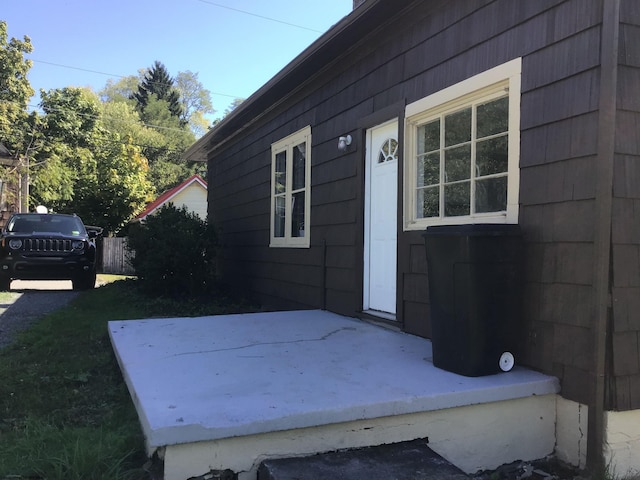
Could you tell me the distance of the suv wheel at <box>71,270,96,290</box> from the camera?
10812 mm

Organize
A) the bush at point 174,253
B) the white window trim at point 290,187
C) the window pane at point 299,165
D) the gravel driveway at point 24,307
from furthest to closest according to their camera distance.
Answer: the bush at point 174,253, the window pane at point 299,165, the white window trim at point 290,187, the gravel driveway at point 24,307

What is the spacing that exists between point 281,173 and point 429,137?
3653 millimetres

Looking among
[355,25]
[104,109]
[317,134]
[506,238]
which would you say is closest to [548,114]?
[506,238]

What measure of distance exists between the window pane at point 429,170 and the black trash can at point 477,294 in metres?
1.23

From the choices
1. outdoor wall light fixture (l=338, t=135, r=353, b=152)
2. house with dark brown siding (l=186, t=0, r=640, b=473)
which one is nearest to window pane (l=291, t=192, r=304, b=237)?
house with dark brown siding (l=186, t=0, r=640, b=473)

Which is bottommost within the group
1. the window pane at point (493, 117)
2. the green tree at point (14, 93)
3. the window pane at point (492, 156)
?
the window pane at point (492, 156)

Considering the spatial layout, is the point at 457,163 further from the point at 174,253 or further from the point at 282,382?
the point at 174,253

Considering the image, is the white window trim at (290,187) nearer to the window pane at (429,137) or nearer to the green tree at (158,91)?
the window pane at (429,137)

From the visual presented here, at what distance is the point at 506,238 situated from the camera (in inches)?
121

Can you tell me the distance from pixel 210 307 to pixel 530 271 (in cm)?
571

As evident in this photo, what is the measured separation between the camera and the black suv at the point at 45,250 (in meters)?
9.89

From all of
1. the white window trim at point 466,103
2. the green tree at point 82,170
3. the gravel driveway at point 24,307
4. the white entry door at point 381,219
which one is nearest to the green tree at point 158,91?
the green tree at point 82,170

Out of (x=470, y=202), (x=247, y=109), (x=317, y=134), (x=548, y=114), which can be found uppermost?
(x=247, y=109)

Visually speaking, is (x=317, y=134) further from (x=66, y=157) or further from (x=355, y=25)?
(x=66, y=157)
